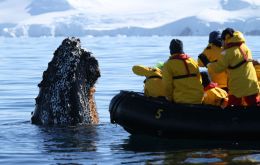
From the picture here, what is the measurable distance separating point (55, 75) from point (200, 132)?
9.26 feet

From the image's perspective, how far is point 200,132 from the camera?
9953mm

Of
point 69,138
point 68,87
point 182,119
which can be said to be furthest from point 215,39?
point 69,138

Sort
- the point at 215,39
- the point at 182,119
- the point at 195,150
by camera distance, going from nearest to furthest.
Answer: the point at 195,150, the point at 182,119, the point at 215,39

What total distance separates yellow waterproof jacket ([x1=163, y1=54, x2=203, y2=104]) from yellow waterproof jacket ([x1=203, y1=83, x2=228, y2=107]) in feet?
0.43

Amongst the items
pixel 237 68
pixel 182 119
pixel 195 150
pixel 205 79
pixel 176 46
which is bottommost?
pixel 195 150

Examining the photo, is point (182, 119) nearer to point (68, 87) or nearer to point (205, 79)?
point (205, 79)

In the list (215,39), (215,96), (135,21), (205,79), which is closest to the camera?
(215,96)

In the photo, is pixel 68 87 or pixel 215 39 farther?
pixel 68 87

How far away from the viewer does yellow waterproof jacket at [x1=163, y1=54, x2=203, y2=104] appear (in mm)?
10016

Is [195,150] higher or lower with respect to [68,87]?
lower

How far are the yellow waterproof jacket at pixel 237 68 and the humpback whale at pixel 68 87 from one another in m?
2.54

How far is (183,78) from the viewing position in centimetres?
1003

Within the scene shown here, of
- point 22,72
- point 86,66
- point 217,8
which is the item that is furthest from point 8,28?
point 86,66

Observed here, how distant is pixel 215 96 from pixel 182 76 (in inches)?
22.6
